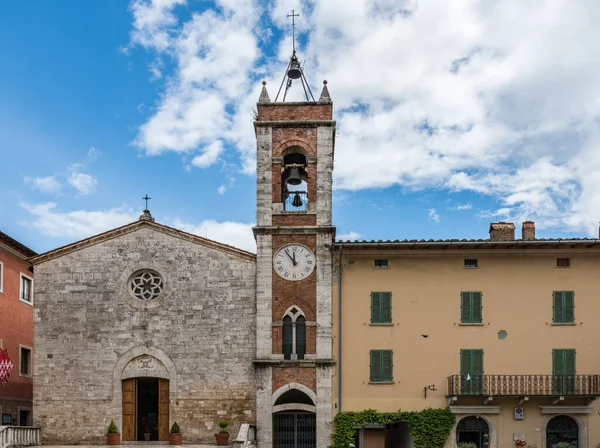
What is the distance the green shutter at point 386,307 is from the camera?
2730cm

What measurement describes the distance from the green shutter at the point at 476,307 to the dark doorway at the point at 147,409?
11781mm

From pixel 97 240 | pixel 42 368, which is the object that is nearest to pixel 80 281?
pixel 97 240

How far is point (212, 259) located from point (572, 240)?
508 inches

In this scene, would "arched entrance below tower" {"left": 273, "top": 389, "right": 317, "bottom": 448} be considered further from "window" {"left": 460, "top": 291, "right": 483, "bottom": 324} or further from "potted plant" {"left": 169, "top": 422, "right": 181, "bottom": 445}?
"window" {"left": 460, "top": 291, "right": 483, "bottom": 324}

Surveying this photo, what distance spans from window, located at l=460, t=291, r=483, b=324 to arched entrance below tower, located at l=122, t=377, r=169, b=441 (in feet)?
36.1

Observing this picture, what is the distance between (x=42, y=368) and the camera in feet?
89.9

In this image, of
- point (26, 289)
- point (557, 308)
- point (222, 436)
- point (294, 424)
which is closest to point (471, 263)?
point (557, 308)

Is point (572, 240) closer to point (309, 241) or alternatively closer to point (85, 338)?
point (309, 241)

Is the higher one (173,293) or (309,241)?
(309,241)

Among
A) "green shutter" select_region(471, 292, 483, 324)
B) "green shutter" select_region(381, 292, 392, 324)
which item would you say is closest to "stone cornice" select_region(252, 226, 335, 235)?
"green shutter" select_region(381, 292, 392, 324)

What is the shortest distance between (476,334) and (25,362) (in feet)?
65.6

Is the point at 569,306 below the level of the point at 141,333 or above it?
above

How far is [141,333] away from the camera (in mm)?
27484

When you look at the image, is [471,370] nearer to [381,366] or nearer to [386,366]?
[386,366]
